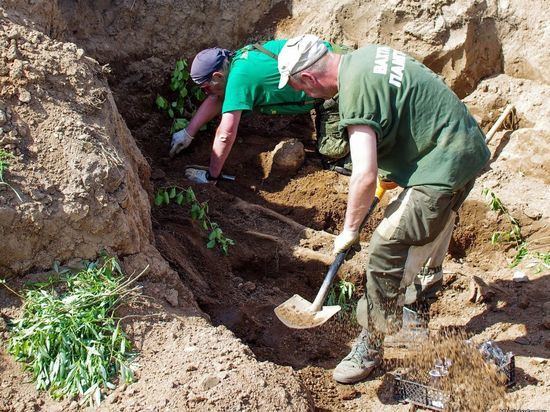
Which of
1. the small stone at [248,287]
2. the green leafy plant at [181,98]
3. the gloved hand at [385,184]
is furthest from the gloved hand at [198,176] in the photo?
the gloved hand at [385,184]

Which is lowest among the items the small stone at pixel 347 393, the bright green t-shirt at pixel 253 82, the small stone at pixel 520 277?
the small stone at pixel 520 277

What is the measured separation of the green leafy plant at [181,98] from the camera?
21.7 ft

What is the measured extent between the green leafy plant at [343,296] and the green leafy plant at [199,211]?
0.77 meters

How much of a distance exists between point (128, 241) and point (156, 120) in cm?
254

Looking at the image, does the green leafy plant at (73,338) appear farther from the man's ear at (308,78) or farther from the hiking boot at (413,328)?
the hiking boot at (413,328)

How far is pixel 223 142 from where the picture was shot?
6.04m

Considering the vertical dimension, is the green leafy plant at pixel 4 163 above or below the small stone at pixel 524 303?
above

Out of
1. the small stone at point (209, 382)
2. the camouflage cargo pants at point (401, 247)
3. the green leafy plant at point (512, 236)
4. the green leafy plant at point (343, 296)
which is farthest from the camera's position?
the green leafy plant at point (512, 236)

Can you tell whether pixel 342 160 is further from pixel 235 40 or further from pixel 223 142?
pixel 235 40

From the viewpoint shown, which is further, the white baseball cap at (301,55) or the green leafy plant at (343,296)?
the green leafy plant at (343,296)

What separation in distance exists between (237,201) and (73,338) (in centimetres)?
242

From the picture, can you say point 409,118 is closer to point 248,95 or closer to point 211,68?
point 248,95

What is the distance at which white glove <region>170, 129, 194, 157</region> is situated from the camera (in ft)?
21.0

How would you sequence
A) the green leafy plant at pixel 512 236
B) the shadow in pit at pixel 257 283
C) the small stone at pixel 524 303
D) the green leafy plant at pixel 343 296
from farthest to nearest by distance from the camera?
the green leafy plant at pixel 512 236 → the green leafy plant at pixel 343 296 → the small stone at pixel 524 303 → the shadow in pit at pixel 257 283
